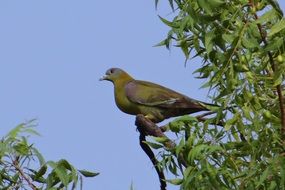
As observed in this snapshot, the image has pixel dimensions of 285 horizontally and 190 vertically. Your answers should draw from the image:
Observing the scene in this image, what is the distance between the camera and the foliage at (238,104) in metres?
4.64

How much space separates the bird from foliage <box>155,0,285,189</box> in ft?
14.7

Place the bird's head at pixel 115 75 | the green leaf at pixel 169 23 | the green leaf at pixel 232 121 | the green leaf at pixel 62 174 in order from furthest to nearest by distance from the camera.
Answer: the bird's head at pixel 115 75 → the green leaf at pixel 169 23 → the green leaf at pixel 232 121 → the green leaf at pixel 62 174

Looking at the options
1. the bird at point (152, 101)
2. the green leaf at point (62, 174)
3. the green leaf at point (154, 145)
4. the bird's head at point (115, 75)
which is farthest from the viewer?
the bird's head at point (115, 75)

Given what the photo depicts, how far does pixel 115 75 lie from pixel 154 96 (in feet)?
4.21

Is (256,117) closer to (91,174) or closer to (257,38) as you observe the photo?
(257,38)

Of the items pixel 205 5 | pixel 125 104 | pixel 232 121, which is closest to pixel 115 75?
pixel 125 104

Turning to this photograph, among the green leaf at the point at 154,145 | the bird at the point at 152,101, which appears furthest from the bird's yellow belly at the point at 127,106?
the green leaf at the point at 154,145

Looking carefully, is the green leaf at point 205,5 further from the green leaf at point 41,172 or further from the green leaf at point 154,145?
the green leaf at point 41,172

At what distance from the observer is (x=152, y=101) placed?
412 inches

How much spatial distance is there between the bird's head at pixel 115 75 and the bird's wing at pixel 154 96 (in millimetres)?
496

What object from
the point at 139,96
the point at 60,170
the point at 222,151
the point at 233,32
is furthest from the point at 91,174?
the point at 139,96

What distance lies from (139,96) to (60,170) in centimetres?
584

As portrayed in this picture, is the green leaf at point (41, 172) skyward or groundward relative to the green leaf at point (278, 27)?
groundward

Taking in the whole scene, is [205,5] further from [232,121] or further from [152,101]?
[152,101]
